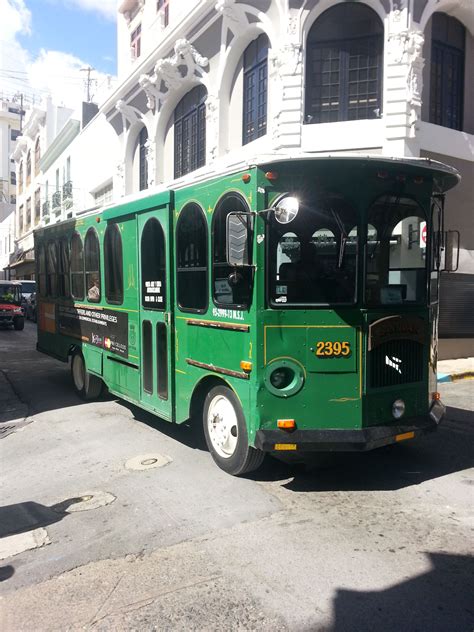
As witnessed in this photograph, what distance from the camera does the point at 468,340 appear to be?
44.1ft

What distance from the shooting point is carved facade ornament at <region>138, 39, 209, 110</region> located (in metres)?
15.2

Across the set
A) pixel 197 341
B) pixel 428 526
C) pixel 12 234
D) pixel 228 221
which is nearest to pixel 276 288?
pixel 228 221

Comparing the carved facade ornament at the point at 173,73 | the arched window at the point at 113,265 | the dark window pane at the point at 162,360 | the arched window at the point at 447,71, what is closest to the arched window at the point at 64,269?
the arched window at the point at 113,265

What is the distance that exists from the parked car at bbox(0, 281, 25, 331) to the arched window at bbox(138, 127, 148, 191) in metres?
8.09

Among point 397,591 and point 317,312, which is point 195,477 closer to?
point 317,312

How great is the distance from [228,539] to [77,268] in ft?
20.8

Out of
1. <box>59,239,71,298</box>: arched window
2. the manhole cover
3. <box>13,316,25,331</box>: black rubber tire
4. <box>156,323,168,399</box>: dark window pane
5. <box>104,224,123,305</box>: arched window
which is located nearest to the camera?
the manhole cover

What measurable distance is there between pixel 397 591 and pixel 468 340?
37.4 feet

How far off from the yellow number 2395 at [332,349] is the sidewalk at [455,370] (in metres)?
7.00

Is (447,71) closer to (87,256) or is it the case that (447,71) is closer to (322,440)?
(87,256)

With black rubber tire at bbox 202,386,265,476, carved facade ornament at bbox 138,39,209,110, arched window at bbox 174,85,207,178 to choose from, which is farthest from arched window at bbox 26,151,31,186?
black rubber tire at bbox 202,386,265,476

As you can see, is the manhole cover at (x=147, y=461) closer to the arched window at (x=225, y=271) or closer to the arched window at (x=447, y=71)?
the arched window at (x=225, y=271)

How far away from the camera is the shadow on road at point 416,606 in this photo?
2.91 metres

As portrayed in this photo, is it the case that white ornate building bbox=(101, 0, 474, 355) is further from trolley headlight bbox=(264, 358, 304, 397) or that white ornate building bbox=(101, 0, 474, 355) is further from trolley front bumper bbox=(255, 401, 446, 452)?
trolley front bumper bbox=(255, 401, 446, 452)
